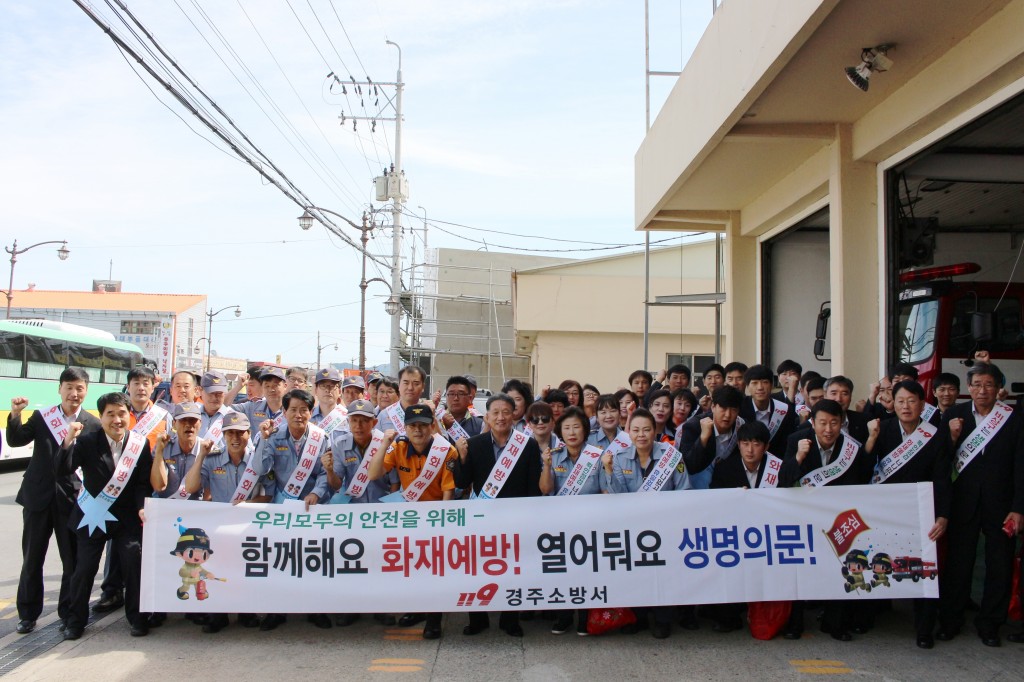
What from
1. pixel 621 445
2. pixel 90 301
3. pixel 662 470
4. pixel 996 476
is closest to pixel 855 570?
pixel 996 476

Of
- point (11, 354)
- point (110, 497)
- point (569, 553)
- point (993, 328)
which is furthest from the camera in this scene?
point (11, 354)

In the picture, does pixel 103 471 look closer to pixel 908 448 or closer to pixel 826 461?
pixel 826 461

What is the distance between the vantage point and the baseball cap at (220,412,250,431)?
552cm

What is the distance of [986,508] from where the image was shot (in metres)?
5.05

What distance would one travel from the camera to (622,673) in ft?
15.3

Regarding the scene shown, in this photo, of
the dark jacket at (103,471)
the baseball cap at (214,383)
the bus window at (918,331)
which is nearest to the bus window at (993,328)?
the bus window at (918,331)

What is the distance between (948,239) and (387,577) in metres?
10.5

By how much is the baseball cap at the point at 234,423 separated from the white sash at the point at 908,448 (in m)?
4.28

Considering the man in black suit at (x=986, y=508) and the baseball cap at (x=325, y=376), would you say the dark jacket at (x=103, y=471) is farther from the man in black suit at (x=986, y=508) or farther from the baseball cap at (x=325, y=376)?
the man in black suit at (x=986, y=508)

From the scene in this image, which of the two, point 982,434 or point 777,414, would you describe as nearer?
point 982,434

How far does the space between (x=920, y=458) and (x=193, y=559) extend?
15.6 feet

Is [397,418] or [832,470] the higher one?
[397,418]

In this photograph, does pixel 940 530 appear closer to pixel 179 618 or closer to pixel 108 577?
pixel 179 618

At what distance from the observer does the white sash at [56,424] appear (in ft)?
17.8
